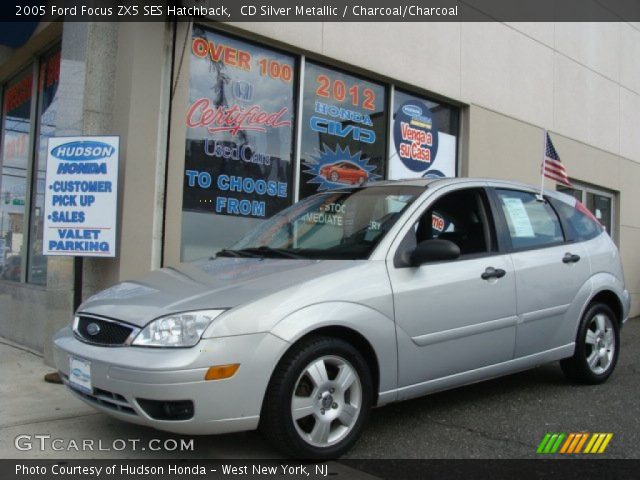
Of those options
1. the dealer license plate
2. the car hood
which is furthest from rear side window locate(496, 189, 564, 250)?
the dealer license plate

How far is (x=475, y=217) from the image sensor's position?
4.62 metres

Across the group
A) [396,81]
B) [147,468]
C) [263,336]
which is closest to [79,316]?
[147,468]

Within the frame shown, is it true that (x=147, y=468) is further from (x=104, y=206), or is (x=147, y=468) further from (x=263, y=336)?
(x=104, y=206)

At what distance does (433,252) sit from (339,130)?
438 cm

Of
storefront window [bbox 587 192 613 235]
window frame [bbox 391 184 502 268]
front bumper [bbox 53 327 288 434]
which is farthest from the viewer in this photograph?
storefront window [bbox 587 192 613 235]

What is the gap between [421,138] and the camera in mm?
8969

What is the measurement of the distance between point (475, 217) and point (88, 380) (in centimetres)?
286

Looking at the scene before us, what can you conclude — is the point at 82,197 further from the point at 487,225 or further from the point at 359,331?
the point at 487,225

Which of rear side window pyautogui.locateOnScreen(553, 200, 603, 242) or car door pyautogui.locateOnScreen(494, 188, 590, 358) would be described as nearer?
car door pyautogui.locateOnScreen(494, 188, 590, 358)

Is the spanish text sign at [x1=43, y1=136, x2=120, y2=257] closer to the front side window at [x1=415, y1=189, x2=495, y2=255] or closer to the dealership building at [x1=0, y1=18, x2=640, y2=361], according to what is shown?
the dealership building at [x1=0, y1=18, x2=640, y2=361]

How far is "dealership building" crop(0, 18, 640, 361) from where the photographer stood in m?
6.04

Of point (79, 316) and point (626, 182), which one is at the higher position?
point (626, 182)

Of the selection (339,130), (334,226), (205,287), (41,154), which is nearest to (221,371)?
(205,287)
